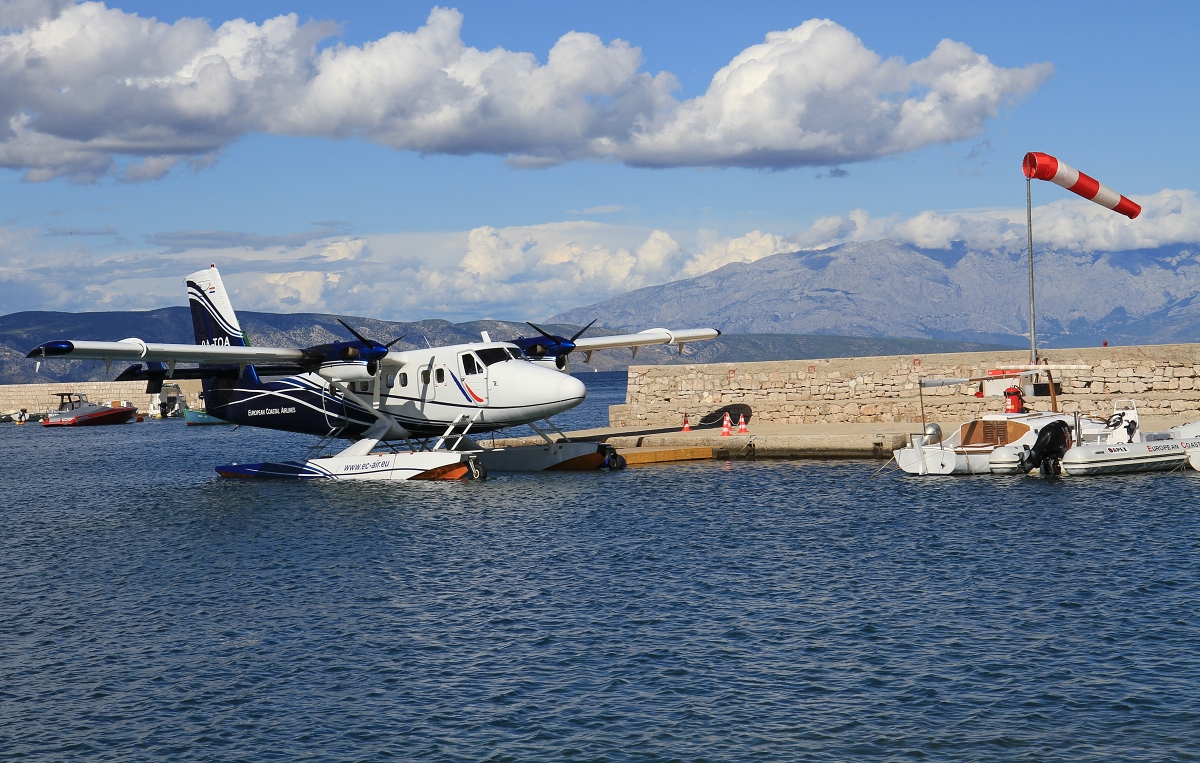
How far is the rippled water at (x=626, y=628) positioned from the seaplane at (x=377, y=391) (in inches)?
130

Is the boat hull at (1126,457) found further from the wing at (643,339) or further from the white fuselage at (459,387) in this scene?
the wing at (643,339)

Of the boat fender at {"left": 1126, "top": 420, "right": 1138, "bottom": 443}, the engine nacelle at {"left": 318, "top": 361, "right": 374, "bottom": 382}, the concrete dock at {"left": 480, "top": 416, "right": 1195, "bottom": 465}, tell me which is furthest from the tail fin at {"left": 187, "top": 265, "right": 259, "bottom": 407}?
the boat fender at {"left": 1126, "top": 420, "right": 1138, "bottom": 443}

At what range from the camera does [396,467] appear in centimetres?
2830

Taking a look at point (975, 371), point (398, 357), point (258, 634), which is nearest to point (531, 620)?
point (258, 634)

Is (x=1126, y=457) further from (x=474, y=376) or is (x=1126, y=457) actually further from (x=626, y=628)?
(x=626, y=628)

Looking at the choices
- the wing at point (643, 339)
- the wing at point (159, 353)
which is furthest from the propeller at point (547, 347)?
the wing at point (159, 353)

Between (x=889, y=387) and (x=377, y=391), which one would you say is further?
(x=889, y=387)

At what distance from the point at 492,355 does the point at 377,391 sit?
11.2 feet

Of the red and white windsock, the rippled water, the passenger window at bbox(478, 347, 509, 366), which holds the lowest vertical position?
the rippled water

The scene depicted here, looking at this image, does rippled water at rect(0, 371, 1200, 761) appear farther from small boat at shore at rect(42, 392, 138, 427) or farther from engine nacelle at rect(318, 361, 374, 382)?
small boat at shore at rect(42, 392, 138, 427)

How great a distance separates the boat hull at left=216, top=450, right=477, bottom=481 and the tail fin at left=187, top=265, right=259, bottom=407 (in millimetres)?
3632

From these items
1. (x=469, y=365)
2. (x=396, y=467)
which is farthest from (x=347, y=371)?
(x=469, y=365)

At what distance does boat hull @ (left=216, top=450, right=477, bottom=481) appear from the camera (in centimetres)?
2808

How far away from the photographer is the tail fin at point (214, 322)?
31875 mm
